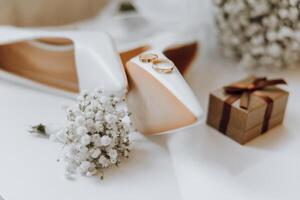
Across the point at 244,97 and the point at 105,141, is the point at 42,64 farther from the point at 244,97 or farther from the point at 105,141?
the point at 244,97

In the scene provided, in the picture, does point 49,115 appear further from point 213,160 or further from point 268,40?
point 268,40

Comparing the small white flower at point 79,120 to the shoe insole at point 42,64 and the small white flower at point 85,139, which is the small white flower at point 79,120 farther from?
the shoe insole at point 42,64

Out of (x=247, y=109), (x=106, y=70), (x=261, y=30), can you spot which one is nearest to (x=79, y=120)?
(x=106, y=70)

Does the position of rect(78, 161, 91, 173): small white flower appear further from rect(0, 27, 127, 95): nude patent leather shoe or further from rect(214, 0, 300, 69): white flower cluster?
rect(214, 0, 300, 69): white flower cluster

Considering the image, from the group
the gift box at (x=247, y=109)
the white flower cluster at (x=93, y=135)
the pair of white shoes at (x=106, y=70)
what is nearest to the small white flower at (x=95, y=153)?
the white flower cluster at (x=93, y=135)

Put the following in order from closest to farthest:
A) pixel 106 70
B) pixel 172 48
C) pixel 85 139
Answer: pixel 85 139
pixel 106 70
pixel 172 48

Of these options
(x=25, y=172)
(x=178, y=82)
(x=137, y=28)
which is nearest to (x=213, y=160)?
(x=178, y=82)

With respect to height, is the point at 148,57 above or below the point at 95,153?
above

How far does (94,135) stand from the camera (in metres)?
0.68

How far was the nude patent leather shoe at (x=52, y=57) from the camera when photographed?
0.83 meters

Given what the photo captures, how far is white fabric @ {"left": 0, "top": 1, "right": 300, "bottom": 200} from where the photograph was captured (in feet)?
2.20

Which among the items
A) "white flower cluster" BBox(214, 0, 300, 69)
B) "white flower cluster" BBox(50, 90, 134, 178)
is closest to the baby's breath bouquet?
"white flower cluster" BBox(50, 90, 134, 178)

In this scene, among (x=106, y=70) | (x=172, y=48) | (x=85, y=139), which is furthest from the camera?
(x=172, y=48)

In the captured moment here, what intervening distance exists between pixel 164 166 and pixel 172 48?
0.32 meters
